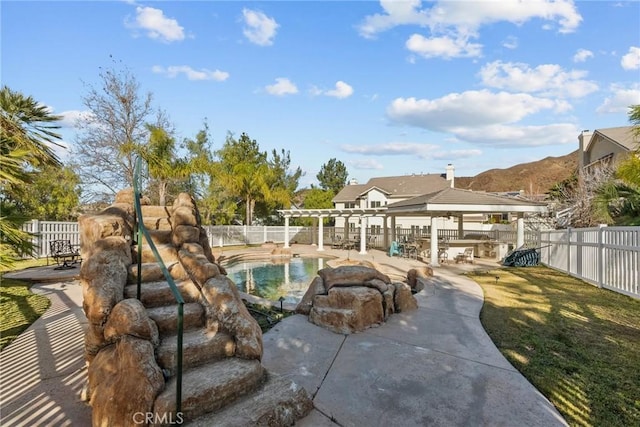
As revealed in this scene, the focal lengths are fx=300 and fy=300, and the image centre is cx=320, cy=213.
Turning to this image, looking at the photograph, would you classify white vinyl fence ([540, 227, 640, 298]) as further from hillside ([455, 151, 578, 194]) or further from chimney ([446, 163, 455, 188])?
hillside ([455, 151, 578, 194])

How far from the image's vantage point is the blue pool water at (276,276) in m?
9.68

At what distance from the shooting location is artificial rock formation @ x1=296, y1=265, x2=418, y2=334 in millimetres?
5102

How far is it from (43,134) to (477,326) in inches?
368

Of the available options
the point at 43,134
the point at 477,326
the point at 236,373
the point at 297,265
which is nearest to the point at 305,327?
the point at 236,373

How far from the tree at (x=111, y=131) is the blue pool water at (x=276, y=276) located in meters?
8.97

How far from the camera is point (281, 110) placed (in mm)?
17953

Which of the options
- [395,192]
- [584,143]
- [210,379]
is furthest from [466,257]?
[395,192]

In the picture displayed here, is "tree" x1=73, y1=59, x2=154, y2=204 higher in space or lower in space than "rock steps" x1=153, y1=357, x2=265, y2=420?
higher

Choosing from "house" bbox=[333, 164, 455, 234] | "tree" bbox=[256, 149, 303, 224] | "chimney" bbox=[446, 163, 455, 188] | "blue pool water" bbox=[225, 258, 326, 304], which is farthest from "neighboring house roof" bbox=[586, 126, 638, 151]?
"tree" bbox=[256, 149, 303, 224]

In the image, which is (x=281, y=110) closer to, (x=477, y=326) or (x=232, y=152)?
(x=232, y=152)

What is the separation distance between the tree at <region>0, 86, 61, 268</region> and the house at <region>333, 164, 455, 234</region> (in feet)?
82.5

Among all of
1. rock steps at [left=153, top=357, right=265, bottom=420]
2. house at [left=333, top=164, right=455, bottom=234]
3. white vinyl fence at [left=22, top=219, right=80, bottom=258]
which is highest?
house at [left=333, top=164, right=455, bottom=234]

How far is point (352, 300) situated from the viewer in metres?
5.23

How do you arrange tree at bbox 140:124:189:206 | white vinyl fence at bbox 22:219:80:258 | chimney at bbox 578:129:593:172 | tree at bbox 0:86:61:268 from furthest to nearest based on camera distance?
chimney at bbox 578:129:593:172
tree at bbox 140:124:189:206
white vinyl fence at bbox 22:219:80:258
tree at bbox 0:86:61:268
